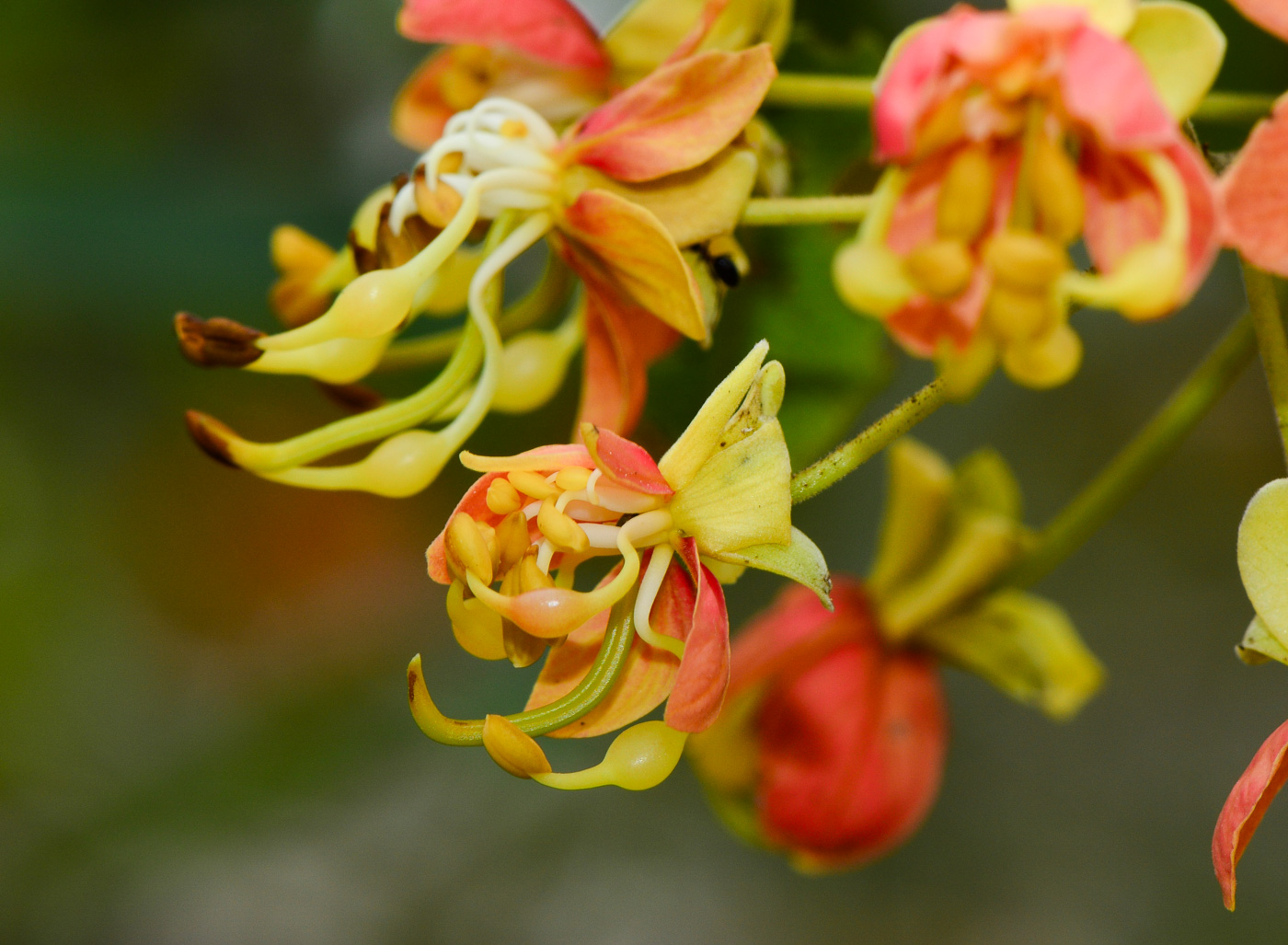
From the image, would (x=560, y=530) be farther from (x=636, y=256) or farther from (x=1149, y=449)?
(x=1149, y=449)

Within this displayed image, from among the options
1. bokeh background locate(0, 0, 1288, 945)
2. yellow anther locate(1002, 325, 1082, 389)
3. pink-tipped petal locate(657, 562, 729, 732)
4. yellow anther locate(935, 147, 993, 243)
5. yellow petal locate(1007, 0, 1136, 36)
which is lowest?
bokeh background locate(0, 0, 1288, 945)

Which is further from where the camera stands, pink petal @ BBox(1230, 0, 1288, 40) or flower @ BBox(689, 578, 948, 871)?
flower @ BBox(689, 578, 948, 871)

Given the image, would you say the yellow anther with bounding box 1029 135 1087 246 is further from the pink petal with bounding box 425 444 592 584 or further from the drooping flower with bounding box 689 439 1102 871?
the drooping flower with bounding box 689 439 1102 871

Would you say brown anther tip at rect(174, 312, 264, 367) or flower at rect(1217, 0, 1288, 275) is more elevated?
flower at rect(1217, 0, 1288, 275)

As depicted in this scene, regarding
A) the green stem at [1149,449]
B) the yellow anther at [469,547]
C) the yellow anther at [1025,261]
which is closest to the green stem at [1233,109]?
the green stem at [1149,449]

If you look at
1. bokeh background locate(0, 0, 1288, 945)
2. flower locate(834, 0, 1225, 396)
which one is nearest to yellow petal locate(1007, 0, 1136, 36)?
flower locate(834, 0, 1225, 396)

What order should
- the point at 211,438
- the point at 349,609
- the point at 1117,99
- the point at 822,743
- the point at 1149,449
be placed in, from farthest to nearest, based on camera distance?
the point at 349,609 → the point at 822,743 → the point at 1149,449 → the point at 211,438 → the point at 1117,99

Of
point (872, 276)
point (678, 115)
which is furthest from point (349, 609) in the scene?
point (872, 276)

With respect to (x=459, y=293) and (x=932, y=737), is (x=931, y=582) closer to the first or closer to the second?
(x=932, y=737)
